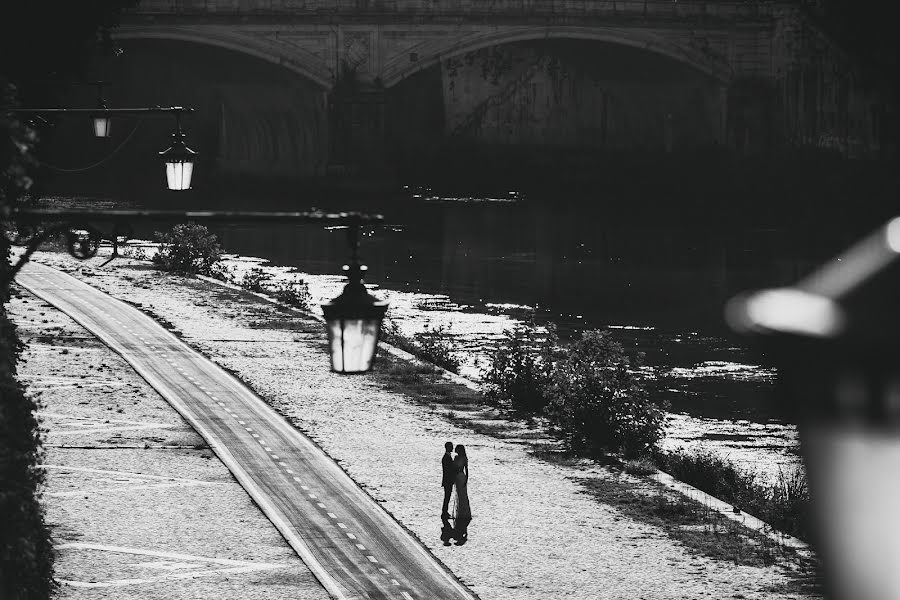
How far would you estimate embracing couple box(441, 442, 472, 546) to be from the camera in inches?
694

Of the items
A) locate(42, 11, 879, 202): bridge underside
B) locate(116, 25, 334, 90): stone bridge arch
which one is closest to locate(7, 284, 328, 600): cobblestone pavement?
locate(116, 25, 334, 90): stone bridge arch

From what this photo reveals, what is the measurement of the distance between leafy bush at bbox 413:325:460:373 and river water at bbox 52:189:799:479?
1.77 feet

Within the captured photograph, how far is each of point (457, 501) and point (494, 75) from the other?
8268 centimetres

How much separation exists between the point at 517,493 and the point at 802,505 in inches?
166

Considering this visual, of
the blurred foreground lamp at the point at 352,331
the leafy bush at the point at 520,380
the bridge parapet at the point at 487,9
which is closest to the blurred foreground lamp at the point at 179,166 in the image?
the blurred foreground lamp at the point at 352,331

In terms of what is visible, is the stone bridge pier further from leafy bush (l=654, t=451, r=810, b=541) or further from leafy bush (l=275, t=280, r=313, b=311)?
leafy bush (l=654, t=451, r=810, b=541)

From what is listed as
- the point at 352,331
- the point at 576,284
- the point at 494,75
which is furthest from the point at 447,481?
the point at 494,75

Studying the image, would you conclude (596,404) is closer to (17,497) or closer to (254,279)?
(17,497)

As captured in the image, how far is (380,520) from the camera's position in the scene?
18812mm

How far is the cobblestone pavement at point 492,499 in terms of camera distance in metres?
16.0

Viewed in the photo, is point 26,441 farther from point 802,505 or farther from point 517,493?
point 802,505

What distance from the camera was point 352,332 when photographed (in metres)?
6.35

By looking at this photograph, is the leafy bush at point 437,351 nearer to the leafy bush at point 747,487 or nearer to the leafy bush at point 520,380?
the leafy bush at point 520,380

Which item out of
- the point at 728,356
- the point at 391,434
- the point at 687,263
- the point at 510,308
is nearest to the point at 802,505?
the point at 391,434
